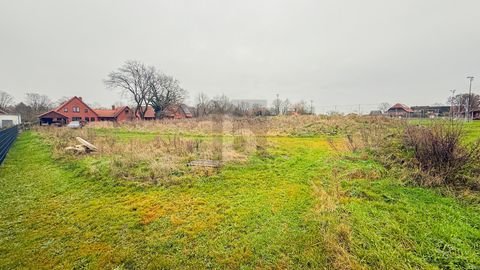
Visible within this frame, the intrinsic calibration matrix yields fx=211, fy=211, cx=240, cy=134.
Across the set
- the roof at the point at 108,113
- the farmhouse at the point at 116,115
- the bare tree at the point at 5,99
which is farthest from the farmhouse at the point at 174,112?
the bare tree at the point at 5,99

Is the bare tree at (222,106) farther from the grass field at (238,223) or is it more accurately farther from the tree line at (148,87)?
the grass field at (238,223)

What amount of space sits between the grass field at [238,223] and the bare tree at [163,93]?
3746 cm

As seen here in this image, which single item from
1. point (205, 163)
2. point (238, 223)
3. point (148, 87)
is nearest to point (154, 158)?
point (205, 163)

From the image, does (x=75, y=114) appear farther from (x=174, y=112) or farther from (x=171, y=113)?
Answer: (x=174, y=112)

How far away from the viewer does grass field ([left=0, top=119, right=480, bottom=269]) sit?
3.11 m

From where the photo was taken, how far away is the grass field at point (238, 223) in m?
3.11

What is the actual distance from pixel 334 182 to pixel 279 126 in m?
17.5

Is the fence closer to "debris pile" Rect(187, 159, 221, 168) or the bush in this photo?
"debris pile" Rect(187, 159, 221, 168)

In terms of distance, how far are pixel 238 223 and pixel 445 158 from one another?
20.0 ft

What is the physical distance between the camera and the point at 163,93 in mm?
42938

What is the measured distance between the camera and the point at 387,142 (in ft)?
30.6

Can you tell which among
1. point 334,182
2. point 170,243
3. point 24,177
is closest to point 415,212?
point 334,182

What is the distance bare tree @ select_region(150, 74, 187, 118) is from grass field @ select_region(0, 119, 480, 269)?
3746cm

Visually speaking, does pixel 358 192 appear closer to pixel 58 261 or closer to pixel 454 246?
pixel 454 246
